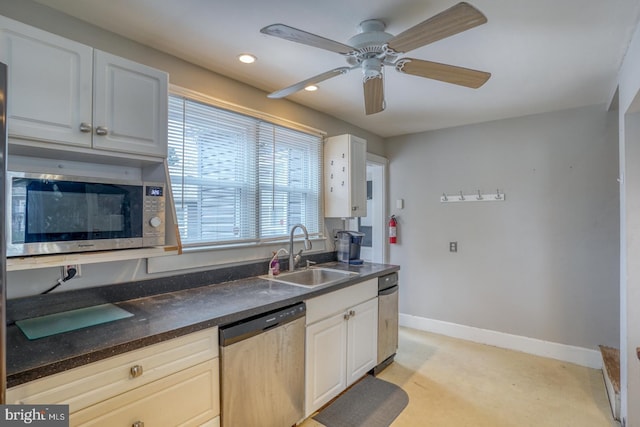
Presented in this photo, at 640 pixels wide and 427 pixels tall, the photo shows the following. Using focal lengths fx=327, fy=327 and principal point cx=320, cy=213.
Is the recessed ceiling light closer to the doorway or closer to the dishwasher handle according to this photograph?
the dishwasher handle

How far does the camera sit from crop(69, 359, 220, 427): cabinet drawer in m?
1.22

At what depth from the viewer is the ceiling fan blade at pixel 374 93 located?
6.02 ft

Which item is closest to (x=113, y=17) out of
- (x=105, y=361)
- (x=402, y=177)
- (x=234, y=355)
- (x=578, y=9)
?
(x=105, y=361)

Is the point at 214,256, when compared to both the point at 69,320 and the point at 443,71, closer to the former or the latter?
the point at 69,320

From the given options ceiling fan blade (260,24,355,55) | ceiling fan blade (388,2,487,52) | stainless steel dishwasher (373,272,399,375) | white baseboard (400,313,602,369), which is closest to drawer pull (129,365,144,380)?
ceiling fan blade (260,24,355,55)

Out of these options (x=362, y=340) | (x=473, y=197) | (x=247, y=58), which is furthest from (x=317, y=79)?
(x=473, y=197)

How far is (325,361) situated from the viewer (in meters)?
2.26

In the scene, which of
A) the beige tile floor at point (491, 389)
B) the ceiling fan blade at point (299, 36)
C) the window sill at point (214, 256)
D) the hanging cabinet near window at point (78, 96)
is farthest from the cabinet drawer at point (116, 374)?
the ceiling fan blade at point (299, 36)

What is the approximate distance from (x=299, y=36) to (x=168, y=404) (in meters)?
1.70

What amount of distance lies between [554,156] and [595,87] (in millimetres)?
765

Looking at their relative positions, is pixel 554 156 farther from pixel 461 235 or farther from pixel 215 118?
pixel 215 118

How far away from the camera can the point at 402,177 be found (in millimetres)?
4172

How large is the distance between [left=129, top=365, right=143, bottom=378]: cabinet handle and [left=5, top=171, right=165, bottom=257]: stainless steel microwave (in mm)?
549

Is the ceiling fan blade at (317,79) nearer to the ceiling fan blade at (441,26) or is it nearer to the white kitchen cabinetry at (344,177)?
the ceiling fan blade at (441,26)
